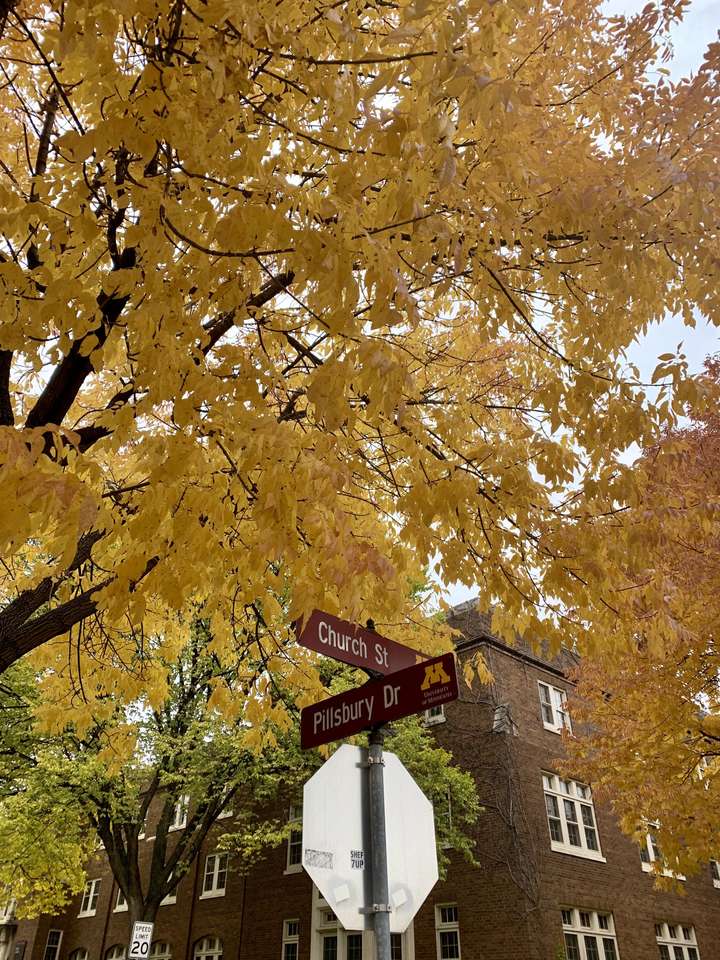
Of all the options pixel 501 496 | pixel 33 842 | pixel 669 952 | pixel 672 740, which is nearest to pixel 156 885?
pixel 33 842

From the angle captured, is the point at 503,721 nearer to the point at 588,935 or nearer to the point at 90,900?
the point at 588,935

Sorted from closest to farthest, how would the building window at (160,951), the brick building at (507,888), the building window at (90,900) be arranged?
the brick building at (507,888) → the building window at (160,951) → the building window at (90,900)

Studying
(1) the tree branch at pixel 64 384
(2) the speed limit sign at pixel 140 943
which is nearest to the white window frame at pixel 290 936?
(2) the speed limit sign at pixel 140 943

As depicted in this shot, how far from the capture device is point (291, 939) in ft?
66.2

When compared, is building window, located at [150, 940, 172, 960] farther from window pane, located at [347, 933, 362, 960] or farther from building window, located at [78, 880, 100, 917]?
window pane, located at [347, 933, 362, 960]

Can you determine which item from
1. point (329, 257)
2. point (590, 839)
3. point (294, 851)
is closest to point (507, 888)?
point (590, 839)

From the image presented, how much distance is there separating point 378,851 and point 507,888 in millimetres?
16757

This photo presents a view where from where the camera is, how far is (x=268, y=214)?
294 centimetres

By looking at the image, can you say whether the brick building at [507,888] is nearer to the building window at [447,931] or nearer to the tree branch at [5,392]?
the building window at [447,931]

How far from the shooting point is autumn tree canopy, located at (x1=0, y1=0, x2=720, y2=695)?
Result: 2.94 meters

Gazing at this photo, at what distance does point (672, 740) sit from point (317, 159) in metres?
10.3

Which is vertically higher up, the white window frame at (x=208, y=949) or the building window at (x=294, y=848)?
the building window at (x=294, y=848)

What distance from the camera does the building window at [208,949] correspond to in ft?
73.0

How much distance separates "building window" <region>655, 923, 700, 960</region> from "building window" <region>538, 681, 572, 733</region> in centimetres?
612
